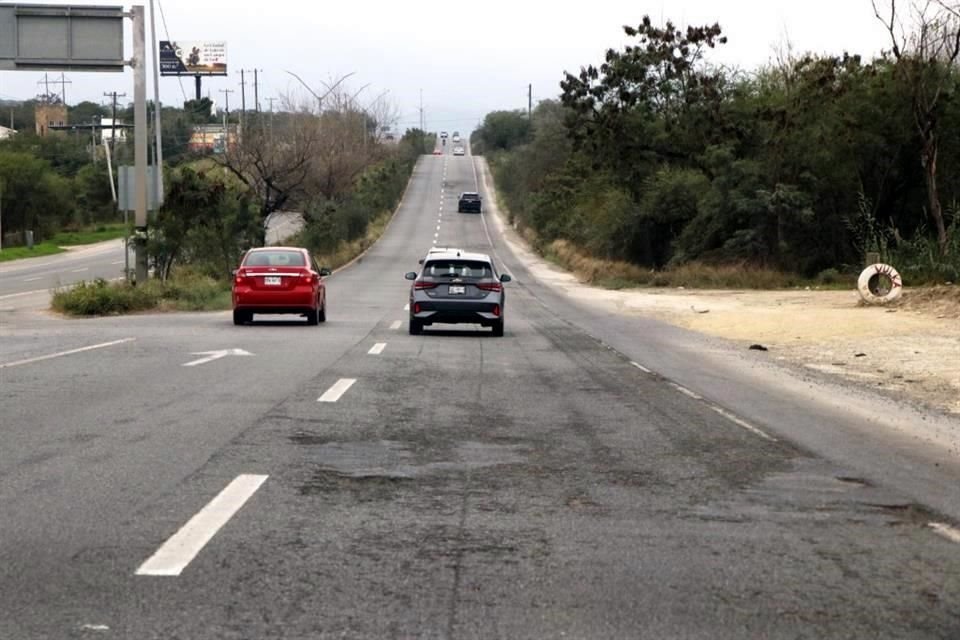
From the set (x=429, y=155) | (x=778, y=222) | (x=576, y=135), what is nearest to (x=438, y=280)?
(x=778, y=222)

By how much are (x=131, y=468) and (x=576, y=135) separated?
1934 inches

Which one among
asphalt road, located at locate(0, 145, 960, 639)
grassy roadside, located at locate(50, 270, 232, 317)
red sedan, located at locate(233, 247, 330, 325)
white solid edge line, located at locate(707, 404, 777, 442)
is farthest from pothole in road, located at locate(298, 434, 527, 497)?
grassy roadside, located at locate(50, 270, 232, 317)

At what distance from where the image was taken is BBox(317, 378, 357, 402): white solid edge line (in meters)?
13.5

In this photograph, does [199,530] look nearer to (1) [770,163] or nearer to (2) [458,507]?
(2) [458,507]

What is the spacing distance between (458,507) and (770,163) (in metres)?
43.4

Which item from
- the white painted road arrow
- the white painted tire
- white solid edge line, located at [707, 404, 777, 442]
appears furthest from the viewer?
the white painted tire

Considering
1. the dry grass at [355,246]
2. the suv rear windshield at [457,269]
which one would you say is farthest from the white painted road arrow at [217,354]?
the dry grass at [355,246]

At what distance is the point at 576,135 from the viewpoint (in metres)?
A: 56.9

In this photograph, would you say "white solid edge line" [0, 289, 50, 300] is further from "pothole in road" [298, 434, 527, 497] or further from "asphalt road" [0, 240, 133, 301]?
"pothole in road" [298, 434, 527, 497]

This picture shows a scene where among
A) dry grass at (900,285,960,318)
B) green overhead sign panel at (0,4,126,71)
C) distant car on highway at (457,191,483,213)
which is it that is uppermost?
green overhead sign panel at (0,4,126,71)

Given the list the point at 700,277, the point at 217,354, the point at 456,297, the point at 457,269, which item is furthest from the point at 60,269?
the point at 217,354

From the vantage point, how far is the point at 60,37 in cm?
3316

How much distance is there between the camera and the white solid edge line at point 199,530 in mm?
6355

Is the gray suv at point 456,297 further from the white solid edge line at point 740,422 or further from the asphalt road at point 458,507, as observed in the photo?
the white solid edge line at point 740,422
